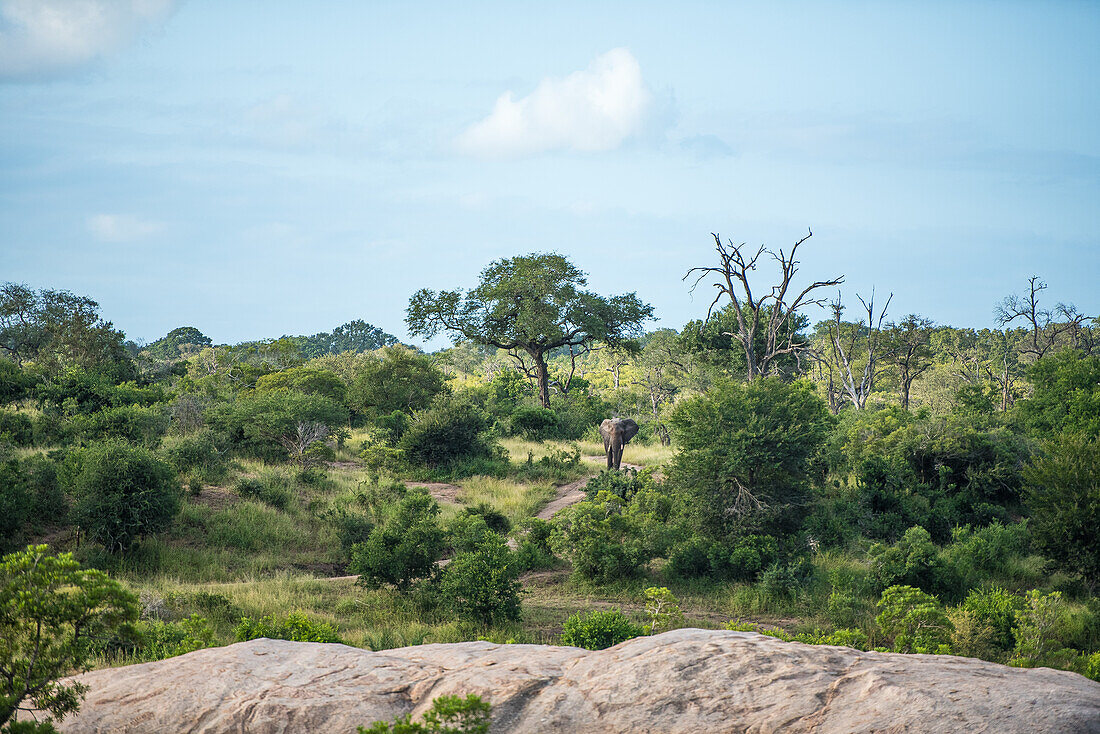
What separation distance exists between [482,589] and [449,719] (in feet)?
22.1

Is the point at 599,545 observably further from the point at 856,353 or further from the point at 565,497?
the point at 856,353

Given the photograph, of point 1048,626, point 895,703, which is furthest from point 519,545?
point 895,703

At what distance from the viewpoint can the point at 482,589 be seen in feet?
37.6

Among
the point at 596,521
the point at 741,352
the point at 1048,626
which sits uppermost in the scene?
the point at 741,352

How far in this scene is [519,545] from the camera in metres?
15.7

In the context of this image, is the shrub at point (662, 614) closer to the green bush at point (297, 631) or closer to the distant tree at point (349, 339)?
the green bush at point (297, 631)

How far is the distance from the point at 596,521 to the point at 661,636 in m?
8.92

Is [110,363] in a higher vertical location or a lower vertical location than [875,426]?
higher

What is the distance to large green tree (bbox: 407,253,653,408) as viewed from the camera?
3756 cm

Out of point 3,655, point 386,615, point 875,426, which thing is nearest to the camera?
point 3,655

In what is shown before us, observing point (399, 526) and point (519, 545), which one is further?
point (519, 545)

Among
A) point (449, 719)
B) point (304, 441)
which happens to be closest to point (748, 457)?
point (449, 719)

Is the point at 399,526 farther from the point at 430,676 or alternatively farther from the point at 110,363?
the point at 110,363

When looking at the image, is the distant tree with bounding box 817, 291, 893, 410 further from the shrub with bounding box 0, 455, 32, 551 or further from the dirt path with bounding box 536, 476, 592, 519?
the shrub with bounding box 0, 455, 32, 551
